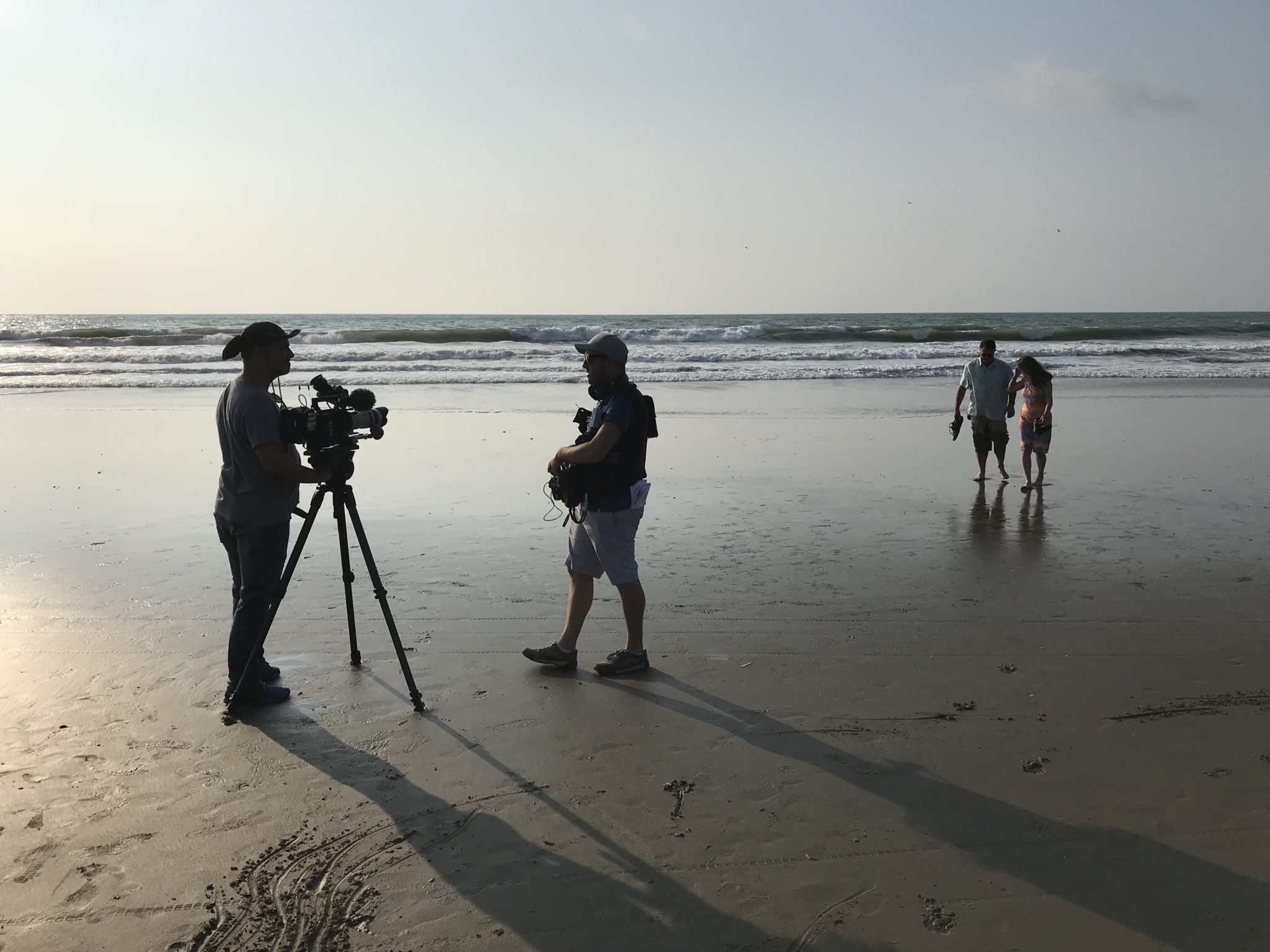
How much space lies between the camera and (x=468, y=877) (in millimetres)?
2984

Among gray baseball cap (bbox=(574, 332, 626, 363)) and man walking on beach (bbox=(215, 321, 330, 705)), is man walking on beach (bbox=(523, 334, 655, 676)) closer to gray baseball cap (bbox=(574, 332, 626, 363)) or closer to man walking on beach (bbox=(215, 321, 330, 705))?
gray baseball cap (bbox=(574, 332, 626, 363))

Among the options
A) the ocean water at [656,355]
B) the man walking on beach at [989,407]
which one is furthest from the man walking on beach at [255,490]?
the ocean water at [656,355]

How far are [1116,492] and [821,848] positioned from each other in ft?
23.3

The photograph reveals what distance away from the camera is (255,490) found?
13.8ft

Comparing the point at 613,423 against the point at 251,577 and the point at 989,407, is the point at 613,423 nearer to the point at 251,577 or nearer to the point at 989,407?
the point at 251,577

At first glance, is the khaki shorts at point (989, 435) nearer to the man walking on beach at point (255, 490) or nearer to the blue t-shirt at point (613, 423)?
the blue t-shirt at point (613, 423)

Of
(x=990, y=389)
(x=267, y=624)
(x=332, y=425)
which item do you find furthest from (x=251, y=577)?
(x=990, y=389)

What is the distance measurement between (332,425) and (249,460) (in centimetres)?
38

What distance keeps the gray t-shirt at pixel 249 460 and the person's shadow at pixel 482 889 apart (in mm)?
1351

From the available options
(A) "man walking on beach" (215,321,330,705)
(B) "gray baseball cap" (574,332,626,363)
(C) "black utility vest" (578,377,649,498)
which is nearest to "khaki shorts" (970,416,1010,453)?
(C) "black utility vest" (578,377,649,498)

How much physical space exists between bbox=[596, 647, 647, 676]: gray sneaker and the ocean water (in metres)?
16.2

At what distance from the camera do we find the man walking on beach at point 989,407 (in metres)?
9.92

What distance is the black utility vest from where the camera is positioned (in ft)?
15.1

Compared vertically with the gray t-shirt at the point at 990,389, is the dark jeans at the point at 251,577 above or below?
below
